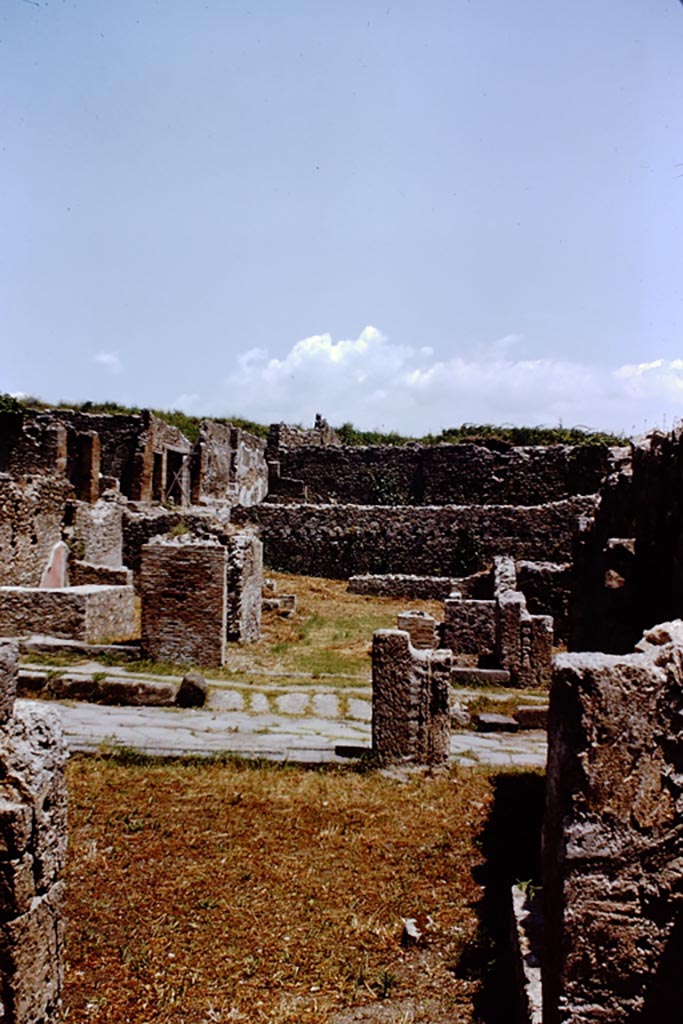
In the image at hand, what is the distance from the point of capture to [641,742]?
2.36 m

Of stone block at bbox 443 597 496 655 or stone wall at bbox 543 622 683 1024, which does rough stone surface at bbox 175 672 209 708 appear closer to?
stone block at bbox 443 597 496 655

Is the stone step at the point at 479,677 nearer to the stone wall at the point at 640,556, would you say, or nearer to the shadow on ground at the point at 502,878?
the shadow on ground at the point at 502,878

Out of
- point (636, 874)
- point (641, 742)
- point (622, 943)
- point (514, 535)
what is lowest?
point (622, 943)

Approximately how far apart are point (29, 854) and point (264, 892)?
200 centimetres

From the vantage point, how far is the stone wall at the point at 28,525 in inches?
570

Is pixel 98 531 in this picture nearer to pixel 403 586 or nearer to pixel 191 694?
pixel 403 586

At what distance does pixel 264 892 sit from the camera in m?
4.50

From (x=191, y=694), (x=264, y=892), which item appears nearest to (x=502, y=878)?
(x=264, y=892)

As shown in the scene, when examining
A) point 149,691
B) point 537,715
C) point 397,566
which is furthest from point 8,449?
point 537,715

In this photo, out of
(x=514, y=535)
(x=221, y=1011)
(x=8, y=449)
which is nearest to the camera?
(x=221, y=1011)

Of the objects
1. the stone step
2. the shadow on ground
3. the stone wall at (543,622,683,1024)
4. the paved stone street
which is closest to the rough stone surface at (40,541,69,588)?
the paved stone street

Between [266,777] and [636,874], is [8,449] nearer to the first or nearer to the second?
[266,777]

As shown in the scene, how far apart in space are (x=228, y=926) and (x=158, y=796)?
78.7 inches

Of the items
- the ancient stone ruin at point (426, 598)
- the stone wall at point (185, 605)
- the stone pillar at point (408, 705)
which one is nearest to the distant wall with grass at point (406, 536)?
the ancient stone ruin at point (426, 598)
